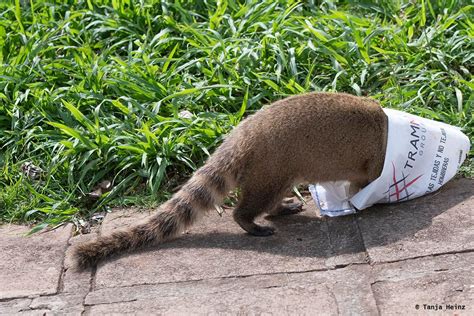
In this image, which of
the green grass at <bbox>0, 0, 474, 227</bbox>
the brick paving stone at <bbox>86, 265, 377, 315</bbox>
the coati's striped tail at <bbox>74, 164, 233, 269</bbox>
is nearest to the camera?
the brick paving stone at <bbox>86, 265, 377, 315</bbox>

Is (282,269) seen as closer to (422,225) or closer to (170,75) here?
(422,225)

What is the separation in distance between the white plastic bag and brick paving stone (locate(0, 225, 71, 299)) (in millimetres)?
1548

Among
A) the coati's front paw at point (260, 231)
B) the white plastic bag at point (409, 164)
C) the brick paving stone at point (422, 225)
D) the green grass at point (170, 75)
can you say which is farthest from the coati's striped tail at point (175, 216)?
the brick paving stone at point (422, 225)

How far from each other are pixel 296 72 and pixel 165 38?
3.66ft

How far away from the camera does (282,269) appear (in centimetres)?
464

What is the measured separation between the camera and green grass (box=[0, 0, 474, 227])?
5746 mm

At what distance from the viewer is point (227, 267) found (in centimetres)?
471

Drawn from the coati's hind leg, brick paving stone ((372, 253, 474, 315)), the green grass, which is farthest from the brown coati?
brick paving stone ((372, 253, 474, 315))

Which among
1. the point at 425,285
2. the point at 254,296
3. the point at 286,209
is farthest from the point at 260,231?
the point at 425,285

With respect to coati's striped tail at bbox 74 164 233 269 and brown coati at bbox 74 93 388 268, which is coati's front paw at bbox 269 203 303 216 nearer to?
brown coati at bbox 74 93 388 268

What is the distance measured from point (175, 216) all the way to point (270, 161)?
61 centimetres

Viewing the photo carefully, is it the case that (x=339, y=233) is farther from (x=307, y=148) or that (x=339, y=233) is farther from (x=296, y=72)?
(x=296, y=72)

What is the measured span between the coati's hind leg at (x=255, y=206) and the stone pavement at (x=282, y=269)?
0.06 metres

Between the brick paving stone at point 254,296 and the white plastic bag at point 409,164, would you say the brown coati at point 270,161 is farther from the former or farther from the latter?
the brick paving stone at point 254,296
